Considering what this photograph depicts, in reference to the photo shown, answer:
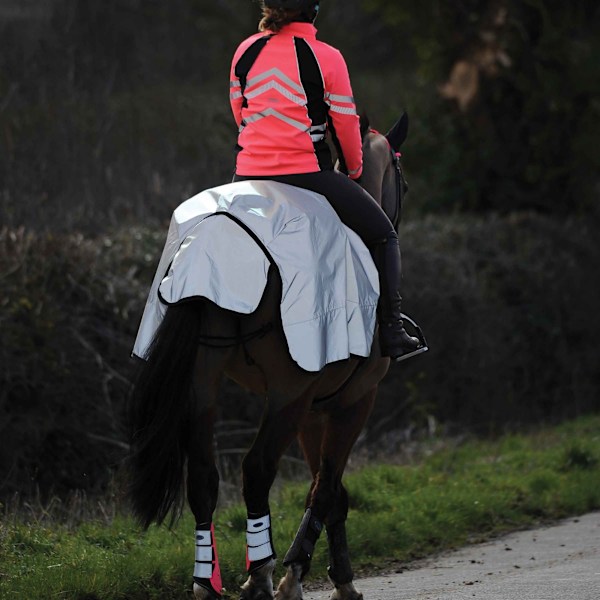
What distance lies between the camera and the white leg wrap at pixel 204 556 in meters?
5.75

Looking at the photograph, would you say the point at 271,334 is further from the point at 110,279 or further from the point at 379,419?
the point at 379,419

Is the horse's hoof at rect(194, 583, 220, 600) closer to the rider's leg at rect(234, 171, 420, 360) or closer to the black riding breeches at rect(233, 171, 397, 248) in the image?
the rider's leg at rect(234, 171, 420, 360)

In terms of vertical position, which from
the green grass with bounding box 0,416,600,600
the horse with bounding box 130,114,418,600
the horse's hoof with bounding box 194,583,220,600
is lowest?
the green grass with bounding box 0,416,600,600

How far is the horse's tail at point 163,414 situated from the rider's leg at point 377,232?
992 millimetres

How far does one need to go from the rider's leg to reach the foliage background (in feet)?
11.9

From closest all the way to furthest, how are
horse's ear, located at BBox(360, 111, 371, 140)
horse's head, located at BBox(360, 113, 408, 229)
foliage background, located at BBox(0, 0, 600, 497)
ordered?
horse's head, located at BBox(360, 113, 408, 229), horse's ear, located at BBox(360, 111, 371, 140), foliage background, located at BBox(0, 0, 600, 497)

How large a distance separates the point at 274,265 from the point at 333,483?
1.25 metres

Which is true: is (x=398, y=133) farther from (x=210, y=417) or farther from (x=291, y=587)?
(x=291, y=587)

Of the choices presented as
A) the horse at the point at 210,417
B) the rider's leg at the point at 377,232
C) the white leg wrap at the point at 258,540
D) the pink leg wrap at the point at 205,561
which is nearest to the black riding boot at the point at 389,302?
the rider's leg at the point at 377,232

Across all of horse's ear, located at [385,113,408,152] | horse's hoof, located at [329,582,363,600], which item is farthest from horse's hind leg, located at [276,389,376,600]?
horse's ear, located at [385,113,408,152]

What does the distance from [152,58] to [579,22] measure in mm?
10730

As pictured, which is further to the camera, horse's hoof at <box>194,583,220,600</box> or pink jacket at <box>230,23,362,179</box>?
pink jacket at <box>230,23,362,179</box>

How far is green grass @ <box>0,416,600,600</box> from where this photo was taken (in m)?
6.45

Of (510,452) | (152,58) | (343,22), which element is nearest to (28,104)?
(510,452)
